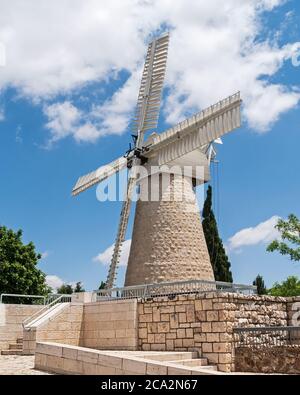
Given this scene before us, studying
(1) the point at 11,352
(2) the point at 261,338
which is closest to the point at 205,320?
(2) the point at 261,338

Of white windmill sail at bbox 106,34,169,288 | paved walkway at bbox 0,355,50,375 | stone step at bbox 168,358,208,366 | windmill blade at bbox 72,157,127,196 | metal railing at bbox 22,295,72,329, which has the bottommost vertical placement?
paved walkway at bbox 0,355,50,375

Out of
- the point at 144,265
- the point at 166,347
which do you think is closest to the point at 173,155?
the point at 144,265

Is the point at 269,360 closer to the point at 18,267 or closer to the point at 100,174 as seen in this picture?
the point at 100,174

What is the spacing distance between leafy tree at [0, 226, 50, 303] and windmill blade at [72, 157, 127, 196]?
5253 millimetres

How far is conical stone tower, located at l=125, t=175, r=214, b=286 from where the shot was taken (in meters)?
17.4

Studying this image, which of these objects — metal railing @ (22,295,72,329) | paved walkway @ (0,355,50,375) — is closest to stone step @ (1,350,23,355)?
paved walkway @ (0,355,50,375)

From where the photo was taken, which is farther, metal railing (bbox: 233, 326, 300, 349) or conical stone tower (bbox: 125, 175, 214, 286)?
conical stone tower (bbox: 125, 175, 214, 286)

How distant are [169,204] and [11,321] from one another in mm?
6866

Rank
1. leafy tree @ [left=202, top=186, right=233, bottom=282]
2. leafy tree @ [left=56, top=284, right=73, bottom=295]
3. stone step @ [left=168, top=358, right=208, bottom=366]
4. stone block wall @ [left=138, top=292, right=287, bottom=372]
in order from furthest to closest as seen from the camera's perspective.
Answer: leafy tree @ [left=56, top=284, right=73, bottom=295] → leafy tree @ [left=202, top=186, right=233, bottom=282] → stone block wall @ [left=138, top=292, right=287, bottom=372] → stone step @ [left=168, top=358, right=208, bottom=366]

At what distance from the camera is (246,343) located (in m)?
11.2

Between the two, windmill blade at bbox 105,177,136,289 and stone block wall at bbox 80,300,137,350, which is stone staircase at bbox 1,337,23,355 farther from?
windmill blade at bbox 105,177,136,289

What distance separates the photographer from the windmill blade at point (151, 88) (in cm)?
2092

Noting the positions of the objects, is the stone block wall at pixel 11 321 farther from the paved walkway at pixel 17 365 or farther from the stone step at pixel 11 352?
the paved walkway at pixel 17 365
